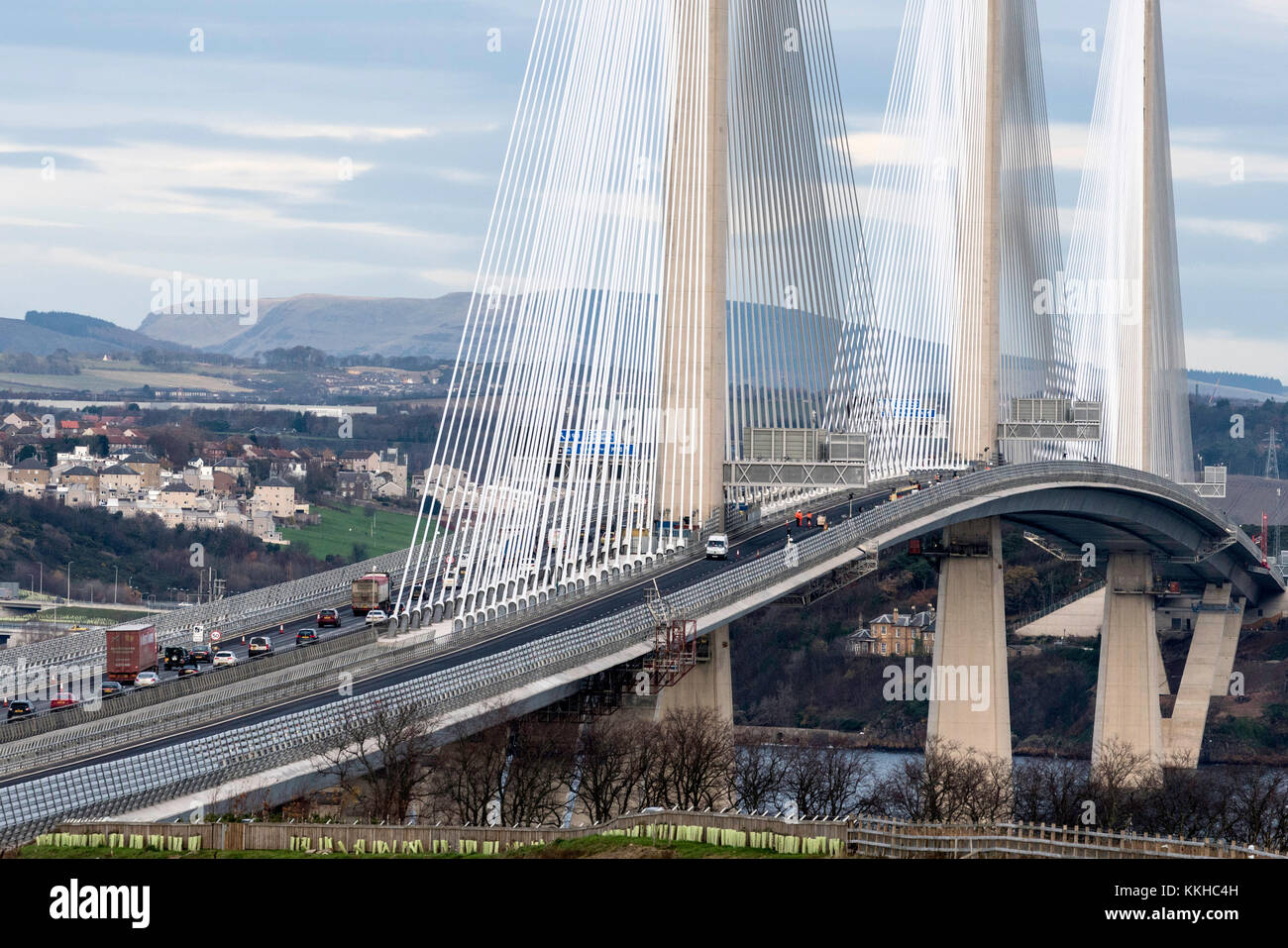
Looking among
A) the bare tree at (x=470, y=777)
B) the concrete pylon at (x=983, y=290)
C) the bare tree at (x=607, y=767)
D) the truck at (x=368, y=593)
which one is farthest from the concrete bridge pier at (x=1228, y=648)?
the bare tree at (x=470, y=777)

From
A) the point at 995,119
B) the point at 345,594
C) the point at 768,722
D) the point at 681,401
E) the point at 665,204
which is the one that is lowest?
the point at 768,722

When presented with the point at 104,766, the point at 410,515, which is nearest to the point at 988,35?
the point at 104,766

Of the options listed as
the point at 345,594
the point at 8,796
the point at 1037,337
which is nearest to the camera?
the point at 8,796

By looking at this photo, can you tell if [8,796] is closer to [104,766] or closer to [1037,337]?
[104,766]

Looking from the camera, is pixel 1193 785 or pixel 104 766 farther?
pixel 1193 785

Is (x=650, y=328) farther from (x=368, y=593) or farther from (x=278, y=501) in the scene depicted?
(x=278, y=501)
